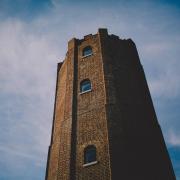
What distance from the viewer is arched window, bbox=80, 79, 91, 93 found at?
51.9 feet

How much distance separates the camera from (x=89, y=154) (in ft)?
41.2

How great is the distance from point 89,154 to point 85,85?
4.74 metres

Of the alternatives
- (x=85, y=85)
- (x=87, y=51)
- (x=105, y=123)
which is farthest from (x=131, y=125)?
(x=87, y=51)

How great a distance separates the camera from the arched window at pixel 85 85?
15.8 metres

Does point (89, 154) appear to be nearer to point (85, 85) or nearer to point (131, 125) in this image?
point (131, 125)

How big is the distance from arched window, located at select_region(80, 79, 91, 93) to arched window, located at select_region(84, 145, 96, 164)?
399 cm

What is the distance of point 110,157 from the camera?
1168 cm

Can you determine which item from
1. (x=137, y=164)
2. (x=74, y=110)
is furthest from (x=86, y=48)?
(x=137, y=164)

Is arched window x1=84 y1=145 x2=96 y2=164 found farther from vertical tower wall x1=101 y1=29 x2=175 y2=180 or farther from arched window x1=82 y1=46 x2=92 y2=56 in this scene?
arched window x1=82 y1=46 x2=92 y2=56

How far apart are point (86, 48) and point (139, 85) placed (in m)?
4.60

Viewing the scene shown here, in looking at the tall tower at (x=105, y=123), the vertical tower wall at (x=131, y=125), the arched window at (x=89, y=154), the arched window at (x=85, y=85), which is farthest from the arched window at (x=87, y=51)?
the arched window at (x=89, y=154)

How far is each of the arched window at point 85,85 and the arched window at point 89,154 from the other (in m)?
3.99

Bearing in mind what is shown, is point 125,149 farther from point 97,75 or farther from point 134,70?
point 134,70

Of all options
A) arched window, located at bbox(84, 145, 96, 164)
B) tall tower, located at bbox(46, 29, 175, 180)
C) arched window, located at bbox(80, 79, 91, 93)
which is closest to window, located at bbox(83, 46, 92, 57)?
tall tower, located at bbox(46, 29, 175, 180)
